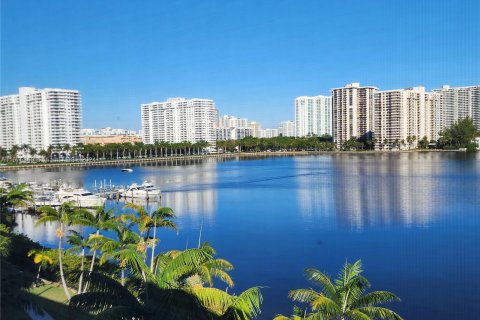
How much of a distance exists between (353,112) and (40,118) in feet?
281

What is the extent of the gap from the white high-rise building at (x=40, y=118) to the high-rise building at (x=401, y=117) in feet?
270

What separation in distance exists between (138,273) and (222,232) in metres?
20.5

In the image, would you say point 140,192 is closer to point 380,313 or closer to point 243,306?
point 380,313

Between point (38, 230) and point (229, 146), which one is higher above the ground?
point (229, 146)

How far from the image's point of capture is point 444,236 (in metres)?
23.6

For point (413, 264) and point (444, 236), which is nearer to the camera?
point (413, 264)

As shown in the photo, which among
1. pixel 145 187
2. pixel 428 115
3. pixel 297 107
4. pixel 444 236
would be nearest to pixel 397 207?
pixel 444 236

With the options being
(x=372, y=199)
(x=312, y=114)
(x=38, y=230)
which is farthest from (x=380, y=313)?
(x=312, y=114)

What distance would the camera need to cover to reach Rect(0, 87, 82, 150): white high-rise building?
4747 inches

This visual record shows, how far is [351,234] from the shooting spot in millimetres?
24578

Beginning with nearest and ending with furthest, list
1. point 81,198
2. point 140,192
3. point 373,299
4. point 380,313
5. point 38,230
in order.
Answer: point 380,313
point 373,299
point 38,230
point 81,198
point 140,192

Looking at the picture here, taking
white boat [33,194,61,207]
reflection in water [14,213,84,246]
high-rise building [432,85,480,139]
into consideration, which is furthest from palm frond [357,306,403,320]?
high-rise building [432,85,480,139]

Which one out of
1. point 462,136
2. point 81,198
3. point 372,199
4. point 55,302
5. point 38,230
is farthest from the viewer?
point 462,136

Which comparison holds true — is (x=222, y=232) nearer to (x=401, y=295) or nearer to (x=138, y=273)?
(x=401, y=295)
